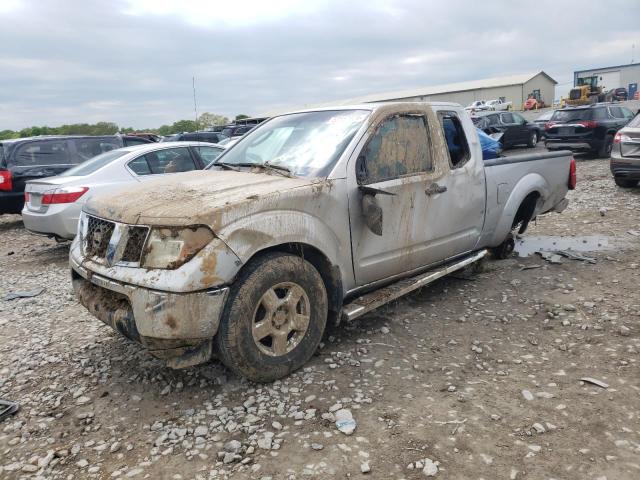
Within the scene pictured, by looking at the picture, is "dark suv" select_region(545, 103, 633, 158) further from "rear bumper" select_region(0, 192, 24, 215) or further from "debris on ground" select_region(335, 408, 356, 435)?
"debris on ground" select_region(335, 408, 356, 435)

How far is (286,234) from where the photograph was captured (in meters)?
3.03

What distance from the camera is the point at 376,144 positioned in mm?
3676

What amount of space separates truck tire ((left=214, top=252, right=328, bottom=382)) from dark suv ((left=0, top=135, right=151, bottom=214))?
7.30m

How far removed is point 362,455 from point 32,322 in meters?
3.52

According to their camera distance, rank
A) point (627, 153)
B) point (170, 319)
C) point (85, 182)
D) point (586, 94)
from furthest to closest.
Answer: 1. point (586, 94)
2. point (627, 153)
3. point (85, 182)
4. point (170, 319)

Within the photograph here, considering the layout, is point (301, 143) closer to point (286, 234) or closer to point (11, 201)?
point (286, 234)

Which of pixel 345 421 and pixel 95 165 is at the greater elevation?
pixel 95 165

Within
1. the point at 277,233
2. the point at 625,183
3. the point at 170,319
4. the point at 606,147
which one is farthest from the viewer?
the point at 606,147

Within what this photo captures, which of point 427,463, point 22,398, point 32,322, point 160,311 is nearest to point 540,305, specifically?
point 427,463

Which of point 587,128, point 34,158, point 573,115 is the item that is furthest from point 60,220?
point 573,115

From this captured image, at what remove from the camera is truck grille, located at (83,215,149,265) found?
2.86m

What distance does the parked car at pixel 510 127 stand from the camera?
19500mm

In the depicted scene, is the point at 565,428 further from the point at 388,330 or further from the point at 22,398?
the point at 22,398

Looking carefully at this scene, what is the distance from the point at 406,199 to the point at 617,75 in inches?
2814
